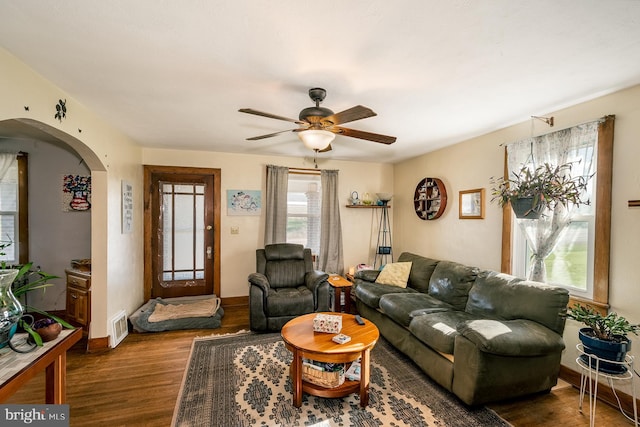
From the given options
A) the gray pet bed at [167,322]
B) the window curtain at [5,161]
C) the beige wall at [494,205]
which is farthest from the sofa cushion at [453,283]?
the window curtain at [5,161]

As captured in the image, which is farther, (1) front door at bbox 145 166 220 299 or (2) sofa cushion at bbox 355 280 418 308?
(1) front door at bbox 145 166 220 299

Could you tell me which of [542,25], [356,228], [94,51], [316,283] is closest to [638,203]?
[542,25]

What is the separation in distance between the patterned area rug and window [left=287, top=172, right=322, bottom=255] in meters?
2.12

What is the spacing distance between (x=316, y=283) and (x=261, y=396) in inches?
59.2

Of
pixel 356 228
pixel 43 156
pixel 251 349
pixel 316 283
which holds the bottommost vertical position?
pixel 251 349

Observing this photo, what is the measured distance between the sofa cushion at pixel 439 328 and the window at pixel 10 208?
4.91 meters

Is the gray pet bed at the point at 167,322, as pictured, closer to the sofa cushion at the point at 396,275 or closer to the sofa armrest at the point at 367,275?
the sofa armrest at the point at 367,275

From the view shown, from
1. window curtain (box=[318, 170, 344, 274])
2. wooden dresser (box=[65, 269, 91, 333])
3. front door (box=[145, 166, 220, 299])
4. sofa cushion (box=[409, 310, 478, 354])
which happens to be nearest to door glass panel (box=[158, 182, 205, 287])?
front door (box=[145, 166, 220, 299])

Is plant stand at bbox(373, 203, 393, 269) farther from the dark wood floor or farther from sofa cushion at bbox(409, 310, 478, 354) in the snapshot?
the dark wood floor

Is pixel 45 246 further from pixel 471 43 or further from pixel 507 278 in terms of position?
pixel 507 278

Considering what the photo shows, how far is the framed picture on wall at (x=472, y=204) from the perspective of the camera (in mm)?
3213

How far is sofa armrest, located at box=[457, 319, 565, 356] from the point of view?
5.95 ft

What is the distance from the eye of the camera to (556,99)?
221cm

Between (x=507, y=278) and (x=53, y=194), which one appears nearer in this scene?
(x=507, y=278)
